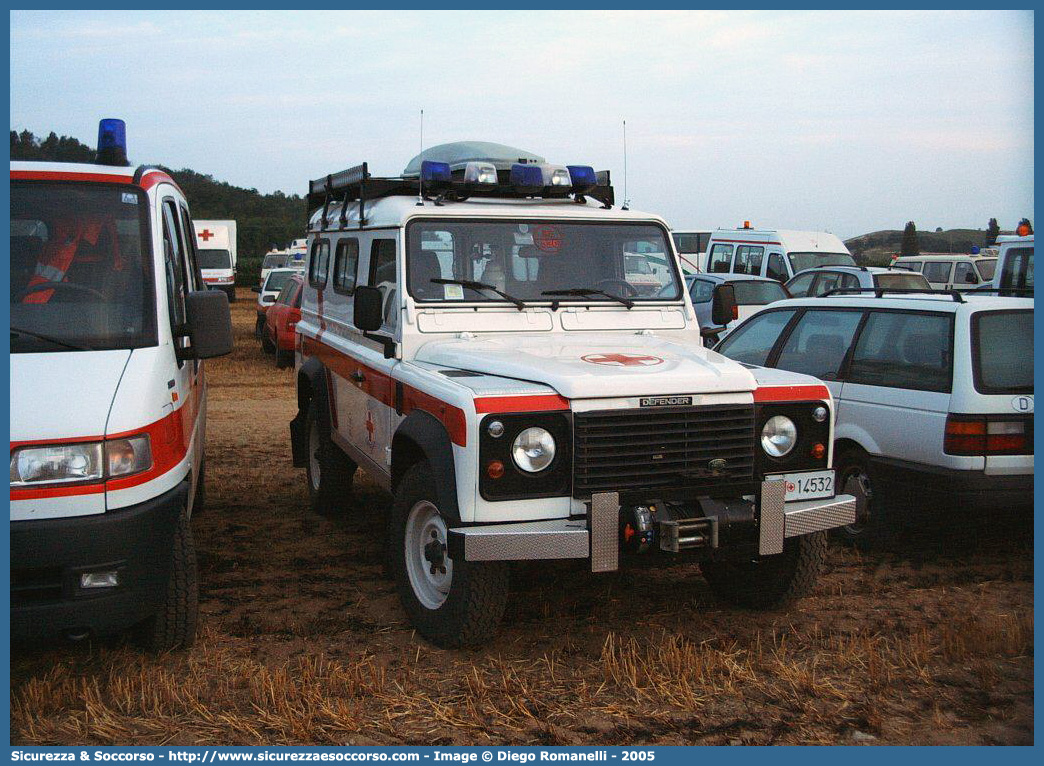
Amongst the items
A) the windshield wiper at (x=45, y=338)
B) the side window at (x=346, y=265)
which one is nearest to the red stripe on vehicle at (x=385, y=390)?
the side window at (x=346, y=265)

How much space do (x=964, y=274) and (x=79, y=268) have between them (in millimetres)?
17911

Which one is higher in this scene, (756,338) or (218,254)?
(218,254)

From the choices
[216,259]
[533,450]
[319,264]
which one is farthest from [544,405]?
[216,259]

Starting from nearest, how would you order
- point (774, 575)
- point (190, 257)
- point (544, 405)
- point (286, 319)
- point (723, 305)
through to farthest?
point (544, 405)
point (774, 575)
point (723, 305)
point (190, 257)
point (286, 319)

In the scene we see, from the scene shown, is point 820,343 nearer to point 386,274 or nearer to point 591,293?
point 591,293

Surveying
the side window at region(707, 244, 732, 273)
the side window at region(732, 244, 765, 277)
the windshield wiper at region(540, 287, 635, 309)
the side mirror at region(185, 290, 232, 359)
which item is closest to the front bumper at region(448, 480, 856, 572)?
the side mirror at region(185, 290, 232, 359)

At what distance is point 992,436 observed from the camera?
5863 millimetres

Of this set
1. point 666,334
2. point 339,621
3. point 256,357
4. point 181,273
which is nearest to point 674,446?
point 666,334

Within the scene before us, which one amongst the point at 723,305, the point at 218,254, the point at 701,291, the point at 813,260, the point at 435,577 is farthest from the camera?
the point at 218,254

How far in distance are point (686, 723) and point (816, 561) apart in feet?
4.78

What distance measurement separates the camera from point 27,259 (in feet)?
15.7

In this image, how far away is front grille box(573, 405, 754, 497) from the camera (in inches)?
181

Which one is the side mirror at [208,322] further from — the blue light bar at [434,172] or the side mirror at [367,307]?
the blue light bar at [434,172]

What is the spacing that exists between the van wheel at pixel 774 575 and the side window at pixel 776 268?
15151 mm
